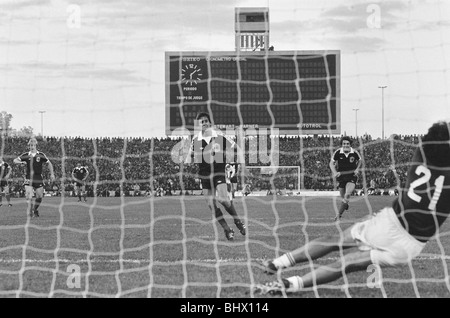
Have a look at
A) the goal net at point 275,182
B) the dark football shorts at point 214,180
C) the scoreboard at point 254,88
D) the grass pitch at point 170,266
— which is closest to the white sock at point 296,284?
the grass pitch at point 170,266

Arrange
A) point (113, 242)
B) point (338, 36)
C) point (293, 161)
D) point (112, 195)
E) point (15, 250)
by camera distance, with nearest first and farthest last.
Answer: point (15, 250)
point (113, 242)
point (338, 36)
point (293, 161)
point (112, 195)

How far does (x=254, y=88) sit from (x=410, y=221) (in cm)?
1953

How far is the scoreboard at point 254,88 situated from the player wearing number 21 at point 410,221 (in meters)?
19.0

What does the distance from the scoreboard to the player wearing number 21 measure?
19.0 meters

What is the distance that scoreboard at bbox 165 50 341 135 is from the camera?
2522cm

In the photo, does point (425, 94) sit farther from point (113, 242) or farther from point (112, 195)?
point (112, 195)

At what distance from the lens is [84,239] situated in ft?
36.2

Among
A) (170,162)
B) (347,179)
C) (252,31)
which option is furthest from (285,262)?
(170,162)

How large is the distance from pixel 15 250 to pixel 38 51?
2791mm

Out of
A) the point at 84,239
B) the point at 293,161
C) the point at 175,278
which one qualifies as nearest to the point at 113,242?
the point at 84,239

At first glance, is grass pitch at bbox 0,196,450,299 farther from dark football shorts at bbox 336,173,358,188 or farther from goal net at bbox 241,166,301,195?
goal net at bbox 241,166,301,195

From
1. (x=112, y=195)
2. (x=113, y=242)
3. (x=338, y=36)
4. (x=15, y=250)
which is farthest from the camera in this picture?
(x=112, y=195)

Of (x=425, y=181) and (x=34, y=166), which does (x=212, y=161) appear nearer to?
(x=425, y=181)
